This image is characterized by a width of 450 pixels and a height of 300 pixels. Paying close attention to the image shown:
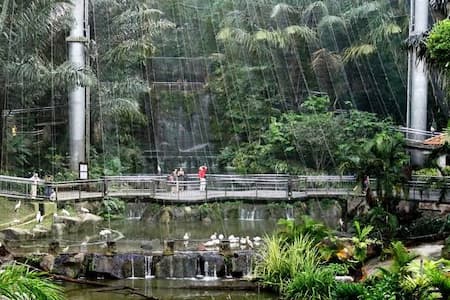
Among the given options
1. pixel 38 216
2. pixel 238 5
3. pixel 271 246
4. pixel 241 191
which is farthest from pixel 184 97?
pixel 271 246

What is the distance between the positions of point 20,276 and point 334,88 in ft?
88.0

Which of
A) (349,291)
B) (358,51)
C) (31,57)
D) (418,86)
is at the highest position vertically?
(358,51)

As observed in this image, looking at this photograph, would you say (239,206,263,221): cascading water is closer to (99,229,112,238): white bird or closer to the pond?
(99,229,112,238): white bird

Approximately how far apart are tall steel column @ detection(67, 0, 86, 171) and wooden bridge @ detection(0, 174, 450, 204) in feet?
7.86

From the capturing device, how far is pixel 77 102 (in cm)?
2389

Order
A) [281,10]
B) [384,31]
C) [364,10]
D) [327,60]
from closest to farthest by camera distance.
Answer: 1. [384,31]
2. [364,10]
3. [327,60]
4. [281,10]

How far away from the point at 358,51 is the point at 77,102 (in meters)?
12.5

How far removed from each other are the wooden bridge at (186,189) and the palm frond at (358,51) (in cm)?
811

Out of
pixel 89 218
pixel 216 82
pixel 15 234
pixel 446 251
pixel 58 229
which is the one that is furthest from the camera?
pixel 216 82

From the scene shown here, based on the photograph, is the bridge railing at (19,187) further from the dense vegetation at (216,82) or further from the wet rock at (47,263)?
the wet rock at (47,263)

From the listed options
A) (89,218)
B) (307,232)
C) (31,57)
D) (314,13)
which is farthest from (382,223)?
(314,13)

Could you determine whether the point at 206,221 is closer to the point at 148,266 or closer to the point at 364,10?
the point at 148,266

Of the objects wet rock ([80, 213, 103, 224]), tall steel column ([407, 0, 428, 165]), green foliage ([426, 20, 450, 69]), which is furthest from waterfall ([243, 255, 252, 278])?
tall steel column ([407, 0, 428, 165])

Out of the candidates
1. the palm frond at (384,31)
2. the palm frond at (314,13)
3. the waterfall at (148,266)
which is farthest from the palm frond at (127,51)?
the waterfall at (148,266)
